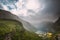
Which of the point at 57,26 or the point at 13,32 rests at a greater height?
the point at 57,26

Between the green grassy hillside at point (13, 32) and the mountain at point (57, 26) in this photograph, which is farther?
the mountain at point (57, 26)

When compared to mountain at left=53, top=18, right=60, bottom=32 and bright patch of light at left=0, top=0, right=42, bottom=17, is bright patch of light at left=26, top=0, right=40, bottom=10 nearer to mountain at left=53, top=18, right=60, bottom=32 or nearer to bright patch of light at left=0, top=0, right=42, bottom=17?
bright patch of light at left=0, top=0, right=42, bottom=17

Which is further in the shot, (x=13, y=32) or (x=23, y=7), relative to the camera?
(x=23, y=7)

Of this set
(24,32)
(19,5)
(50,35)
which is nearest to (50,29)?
(50,35)

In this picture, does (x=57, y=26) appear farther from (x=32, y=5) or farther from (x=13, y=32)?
(x=13, y=32)

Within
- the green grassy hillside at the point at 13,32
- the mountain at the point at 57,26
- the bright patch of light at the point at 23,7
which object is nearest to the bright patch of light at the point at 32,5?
the bright patch of light at the point at 23,7

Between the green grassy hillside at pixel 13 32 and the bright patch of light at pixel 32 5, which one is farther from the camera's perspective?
the bright patch of light at pixel 32 5

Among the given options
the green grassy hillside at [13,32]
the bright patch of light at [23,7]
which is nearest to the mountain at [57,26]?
the green grassy hillside at [13,32]

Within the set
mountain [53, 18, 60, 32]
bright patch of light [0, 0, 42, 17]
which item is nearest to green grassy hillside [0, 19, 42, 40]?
bright patch of light [0, 0, 42, 17]

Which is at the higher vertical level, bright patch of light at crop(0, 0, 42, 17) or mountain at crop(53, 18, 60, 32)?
bright patch of light at crop(0, 0, 42, 17)

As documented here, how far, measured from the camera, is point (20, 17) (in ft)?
23.3

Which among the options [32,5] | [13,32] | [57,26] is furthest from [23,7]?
[57,26]

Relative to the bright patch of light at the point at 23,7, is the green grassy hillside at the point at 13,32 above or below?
below

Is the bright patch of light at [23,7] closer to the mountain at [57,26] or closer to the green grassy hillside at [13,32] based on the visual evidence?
the green grassy hillside at [13,32]
